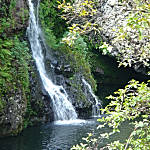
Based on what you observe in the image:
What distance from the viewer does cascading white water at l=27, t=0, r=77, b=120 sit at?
35.1 ft

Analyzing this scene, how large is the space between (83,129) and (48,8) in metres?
8.74

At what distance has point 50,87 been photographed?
1113cm

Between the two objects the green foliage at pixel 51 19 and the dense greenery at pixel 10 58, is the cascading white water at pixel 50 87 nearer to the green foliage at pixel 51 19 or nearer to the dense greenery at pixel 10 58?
the green foliage at pixel 51 19

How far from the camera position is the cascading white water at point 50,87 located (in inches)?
421

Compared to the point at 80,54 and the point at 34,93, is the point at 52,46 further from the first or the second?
the point at 34,93

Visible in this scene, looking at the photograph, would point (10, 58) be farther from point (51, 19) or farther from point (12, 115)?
point (51, 19)

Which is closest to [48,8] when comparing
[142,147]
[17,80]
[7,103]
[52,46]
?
[52,46]

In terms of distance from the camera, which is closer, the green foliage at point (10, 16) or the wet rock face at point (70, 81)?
the green foliage at point (10, 16)

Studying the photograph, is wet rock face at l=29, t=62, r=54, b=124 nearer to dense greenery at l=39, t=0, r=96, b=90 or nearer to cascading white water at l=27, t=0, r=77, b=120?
cascading white water at l=27, t=0, r=77, b=120

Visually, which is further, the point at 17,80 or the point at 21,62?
the point at 21,62

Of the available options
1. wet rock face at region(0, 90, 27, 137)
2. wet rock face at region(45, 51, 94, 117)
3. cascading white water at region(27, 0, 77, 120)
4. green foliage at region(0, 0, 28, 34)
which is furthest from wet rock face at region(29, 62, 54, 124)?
green foliage at region(0, 0, 28, 34)

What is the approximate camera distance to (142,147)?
2.50 meters

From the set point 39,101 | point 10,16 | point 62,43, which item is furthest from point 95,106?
point 10,16

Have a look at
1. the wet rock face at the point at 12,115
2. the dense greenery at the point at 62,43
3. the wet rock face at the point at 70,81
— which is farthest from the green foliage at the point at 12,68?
the dense greenery at the point at 62,43
